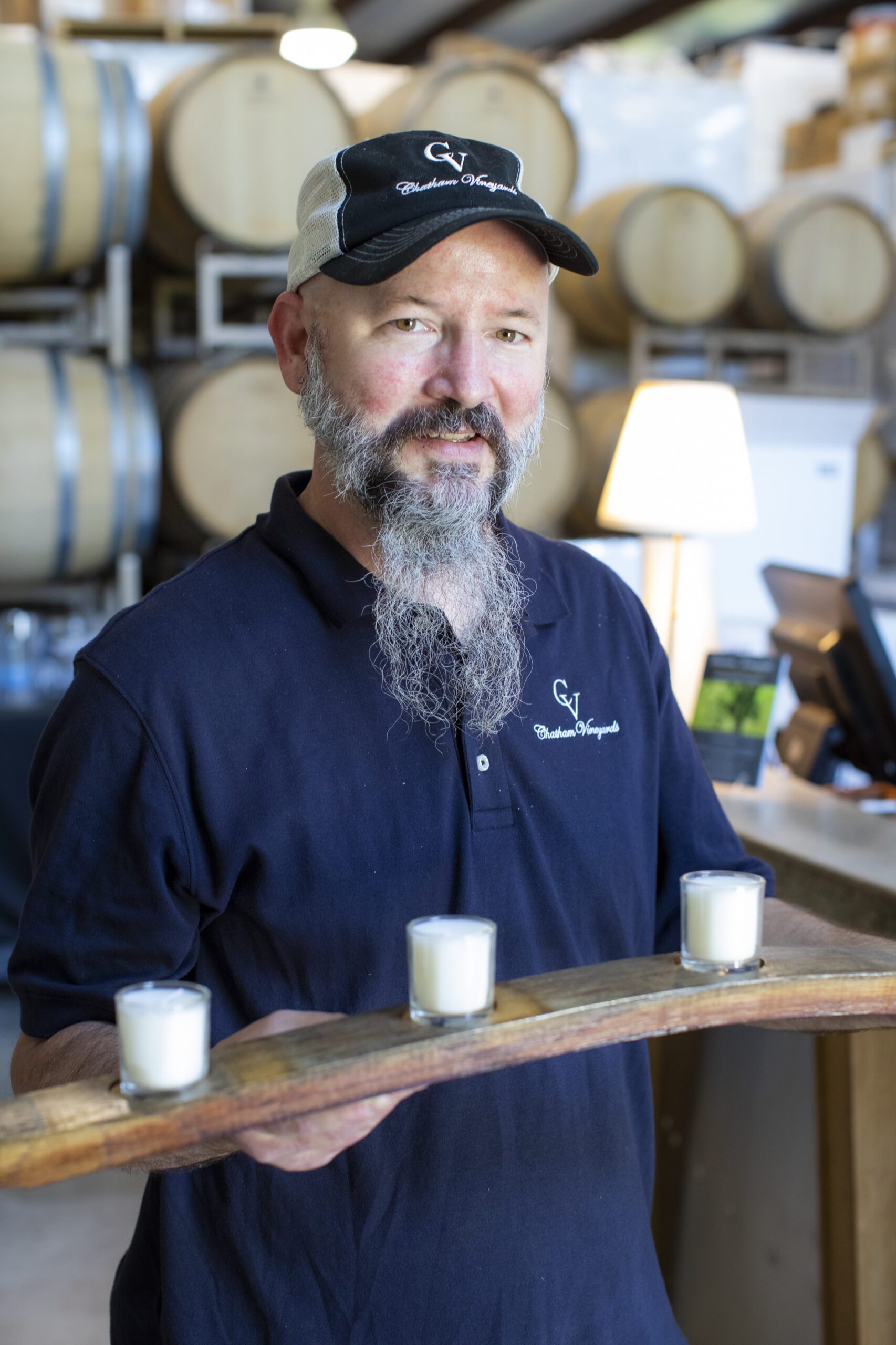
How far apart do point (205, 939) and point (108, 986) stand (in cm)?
11

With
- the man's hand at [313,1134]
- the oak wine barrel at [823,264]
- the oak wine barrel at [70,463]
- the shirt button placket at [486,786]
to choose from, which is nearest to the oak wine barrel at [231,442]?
the oak wine barrel at [70,463]

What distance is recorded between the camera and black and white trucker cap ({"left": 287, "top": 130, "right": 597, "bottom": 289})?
3.87 ft

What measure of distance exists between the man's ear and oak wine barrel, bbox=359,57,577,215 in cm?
328

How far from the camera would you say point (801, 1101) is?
6.55 ft

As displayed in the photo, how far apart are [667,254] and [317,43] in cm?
258

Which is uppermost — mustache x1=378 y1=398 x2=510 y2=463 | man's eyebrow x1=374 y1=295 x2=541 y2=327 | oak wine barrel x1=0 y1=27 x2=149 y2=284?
oak wine barrel x1=0 y1=27 x2=149 y2=284

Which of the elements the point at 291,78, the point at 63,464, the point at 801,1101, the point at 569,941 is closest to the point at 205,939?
the point at 569,941

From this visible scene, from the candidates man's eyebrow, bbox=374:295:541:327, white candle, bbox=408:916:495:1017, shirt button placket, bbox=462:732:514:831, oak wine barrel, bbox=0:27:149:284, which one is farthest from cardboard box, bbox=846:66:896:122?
white candle, bbox=408:916:495:1017

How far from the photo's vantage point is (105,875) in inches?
43.6

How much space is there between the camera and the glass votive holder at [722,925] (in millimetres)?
1027

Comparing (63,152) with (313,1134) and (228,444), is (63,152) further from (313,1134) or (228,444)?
(313,1134)

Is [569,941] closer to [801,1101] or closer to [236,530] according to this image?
[801,1101]

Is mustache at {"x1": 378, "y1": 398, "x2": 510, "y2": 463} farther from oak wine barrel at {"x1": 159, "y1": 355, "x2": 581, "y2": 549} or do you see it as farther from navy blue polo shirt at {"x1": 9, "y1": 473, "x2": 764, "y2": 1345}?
oak wine barrel at {"x1": 159, "y1": 355, "x2": 581, "y2": 549}

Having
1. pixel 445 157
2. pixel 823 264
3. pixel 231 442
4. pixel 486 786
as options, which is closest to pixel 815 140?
pixel 823 264
